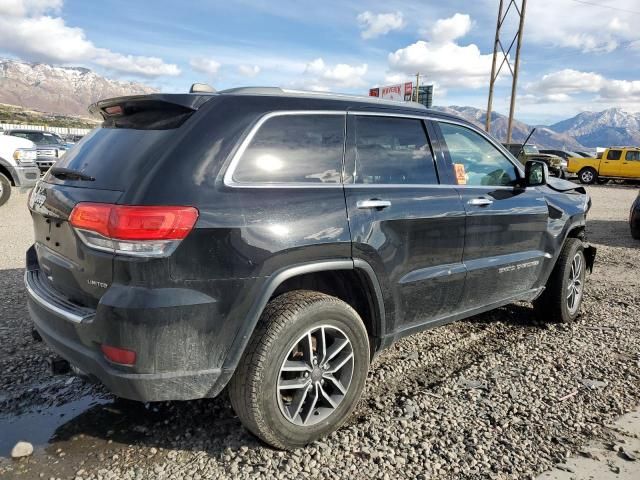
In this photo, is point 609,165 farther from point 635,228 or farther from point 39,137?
point 39,137

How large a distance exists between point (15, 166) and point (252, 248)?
10054 mm

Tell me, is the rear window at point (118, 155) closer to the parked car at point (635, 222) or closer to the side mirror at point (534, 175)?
the side mirror at point (534, 175)

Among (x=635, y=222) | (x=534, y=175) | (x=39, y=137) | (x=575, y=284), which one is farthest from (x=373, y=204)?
(x=39, y=137)

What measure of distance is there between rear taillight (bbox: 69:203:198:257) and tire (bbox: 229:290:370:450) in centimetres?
61

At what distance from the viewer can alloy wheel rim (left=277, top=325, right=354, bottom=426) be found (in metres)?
2.59

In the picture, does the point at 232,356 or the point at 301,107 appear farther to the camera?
the point at 301,107

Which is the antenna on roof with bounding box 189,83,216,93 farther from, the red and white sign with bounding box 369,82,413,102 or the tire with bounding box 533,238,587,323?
the red and white sign with bounding box 369,82,413,102

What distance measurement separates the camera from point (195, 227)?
220 centimetres

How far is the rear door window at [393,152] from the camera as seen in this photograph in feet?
9.75

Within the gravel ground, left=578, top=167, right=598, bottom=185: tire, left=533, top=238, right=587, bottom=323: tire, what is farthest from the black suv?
left=578, top=167, right=598, bottom=185: tire

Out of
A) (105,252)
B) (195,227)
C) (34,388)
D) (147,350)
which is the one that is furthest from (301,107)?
(34,388)

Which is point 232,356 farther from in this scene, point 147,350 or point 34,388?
point 34,388

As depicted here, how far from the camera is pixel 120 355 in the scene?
7.19 feet

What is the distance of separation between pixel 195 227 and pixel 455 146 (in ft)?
7.10
